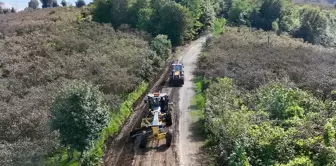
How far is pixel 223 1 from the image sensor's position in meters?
95.5

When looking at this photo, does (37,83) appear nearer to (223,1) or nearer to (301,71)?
(301,71)

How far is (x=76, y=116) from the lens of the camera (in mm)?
20594

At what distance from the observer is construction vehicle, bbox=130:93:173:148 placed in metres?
25.8

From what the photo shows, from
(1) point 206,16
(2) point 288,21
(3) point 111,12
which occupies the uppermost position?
(1) point 206,16

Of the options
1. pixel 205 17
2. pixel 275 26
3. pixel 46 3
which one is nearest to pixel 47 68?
pixel 205 17

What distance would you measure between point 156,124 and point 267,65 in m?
20.3

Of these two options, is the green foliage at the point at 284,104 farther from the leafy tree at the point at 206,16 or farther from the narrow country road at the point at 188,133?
the leafy tree at the point at 206,16

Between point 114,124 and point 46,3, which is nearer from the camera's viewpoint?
point 114,124

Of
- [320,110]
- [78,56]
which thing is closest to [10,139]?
[78,56]

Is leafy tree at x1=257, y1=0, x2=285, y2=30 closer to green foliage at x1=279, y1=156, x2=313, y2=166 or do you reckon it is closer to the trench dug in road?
the trench dug in road

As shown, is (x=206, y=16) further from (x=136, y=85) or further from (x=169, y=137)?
(x=169, y=137)

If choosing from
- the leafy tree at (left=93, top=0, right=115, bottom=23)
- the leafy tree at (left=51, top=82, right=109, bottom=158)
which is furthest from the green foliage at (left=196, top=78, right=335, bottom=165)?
the leafy tree at (left=93, top=0, right=115, bottom=23)

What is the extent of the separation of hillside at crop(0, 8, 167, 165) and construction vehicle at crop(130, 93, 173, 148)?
4.20 meters

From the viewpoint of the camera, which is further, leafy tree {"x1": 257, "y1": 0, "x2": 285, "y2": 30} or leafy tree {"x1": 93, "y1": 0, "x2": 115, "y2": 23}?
leafy tree {"x1": 257, "y1": 0, "x2": 285, "y2": 30}
